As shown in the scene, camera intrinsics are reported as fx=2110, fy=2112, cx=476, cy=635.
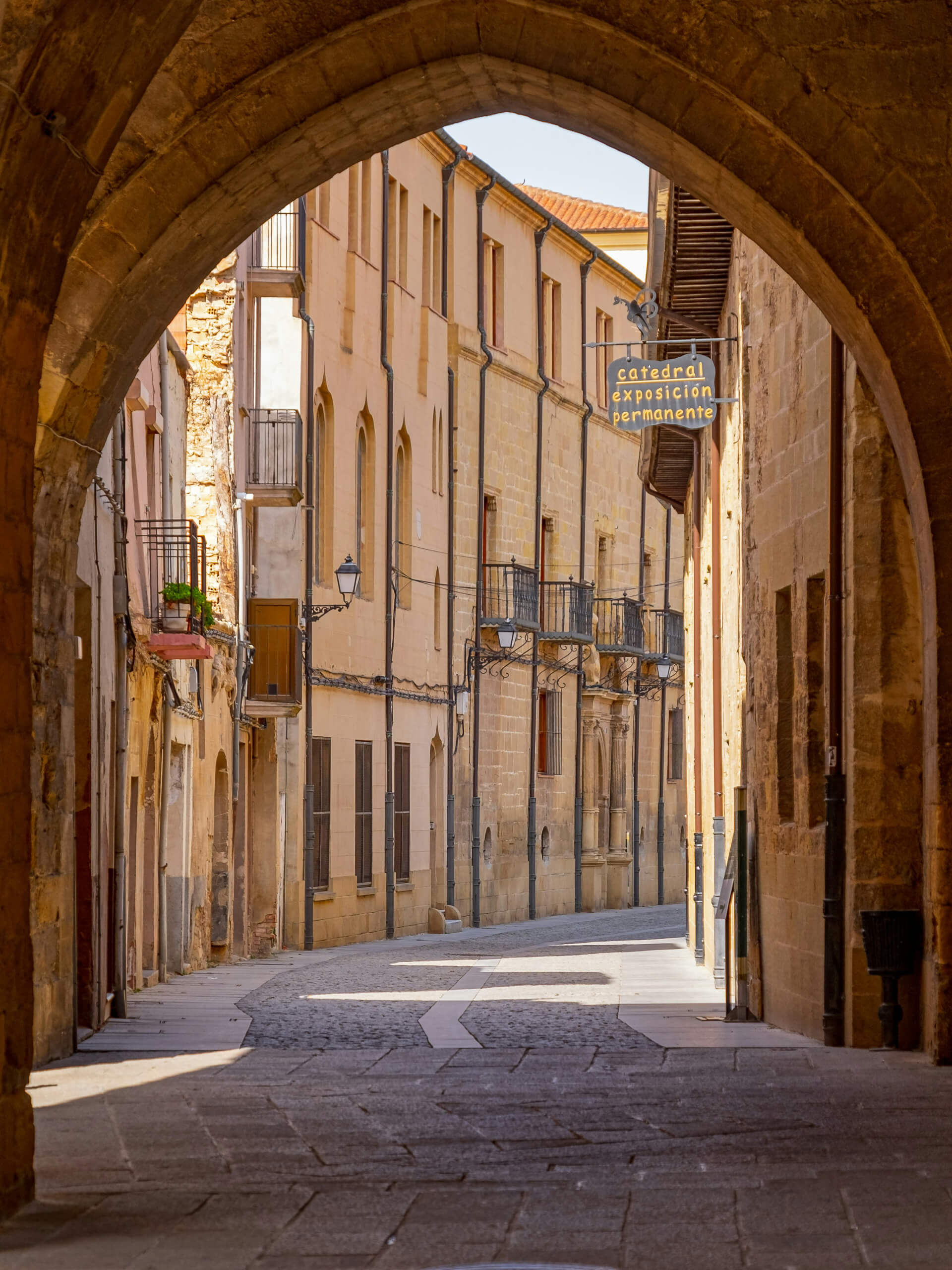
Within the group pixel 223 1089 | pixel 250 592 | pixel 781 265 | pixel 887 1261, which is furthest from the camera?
pixel 250 592

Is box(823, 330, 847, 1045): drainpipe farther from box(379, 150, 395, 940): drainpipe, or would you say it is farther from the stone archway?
box(379, 150, 395, 940): drainpipe

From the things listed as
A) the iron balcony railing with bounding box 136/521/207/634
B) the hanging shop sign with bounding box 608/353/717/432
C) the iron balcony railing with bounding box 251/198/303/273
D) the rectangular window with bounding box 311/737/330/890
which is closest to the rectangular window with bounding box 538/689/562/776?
the rectangular window with bounding box 311/737/330/890

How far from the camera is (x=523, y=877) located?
33938 mm

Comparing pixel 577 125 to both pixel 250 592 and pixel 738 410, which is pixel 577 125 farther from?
pixel 250 592

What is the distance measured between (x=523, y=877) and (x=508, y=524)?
568 centimetres

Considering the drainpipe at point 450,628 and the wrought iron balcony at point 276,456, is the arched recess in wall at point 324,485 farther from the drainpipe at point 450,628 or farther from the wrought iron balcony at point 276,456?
the drainpipe at point 450,628

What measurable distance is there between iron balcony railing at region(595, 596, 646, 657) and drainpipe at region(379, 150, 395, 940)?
1002 centimetres

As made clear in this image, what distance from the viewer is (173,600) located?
16.8 meters

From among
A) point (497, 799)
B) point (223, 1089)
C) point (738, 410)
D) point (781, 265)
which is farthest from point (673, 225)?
point (497, 799)

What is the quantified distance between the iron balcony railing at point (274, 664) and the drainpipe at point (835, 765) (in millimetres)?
11812

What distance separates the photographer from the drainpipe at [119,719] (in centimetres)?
1305

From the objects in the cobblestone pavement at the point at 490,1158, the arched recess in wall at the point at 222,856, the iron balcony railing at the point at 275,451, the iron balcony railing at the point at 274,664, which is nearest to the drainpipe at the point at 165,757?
the arched recess in wall at the point at 222,856

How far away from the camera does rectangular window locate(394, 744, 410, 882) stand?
93.6 feet

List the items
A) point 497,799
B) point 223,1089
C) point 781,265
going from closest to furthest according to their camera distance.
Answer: point 223,1089 < point 781,265 < point 497,799
